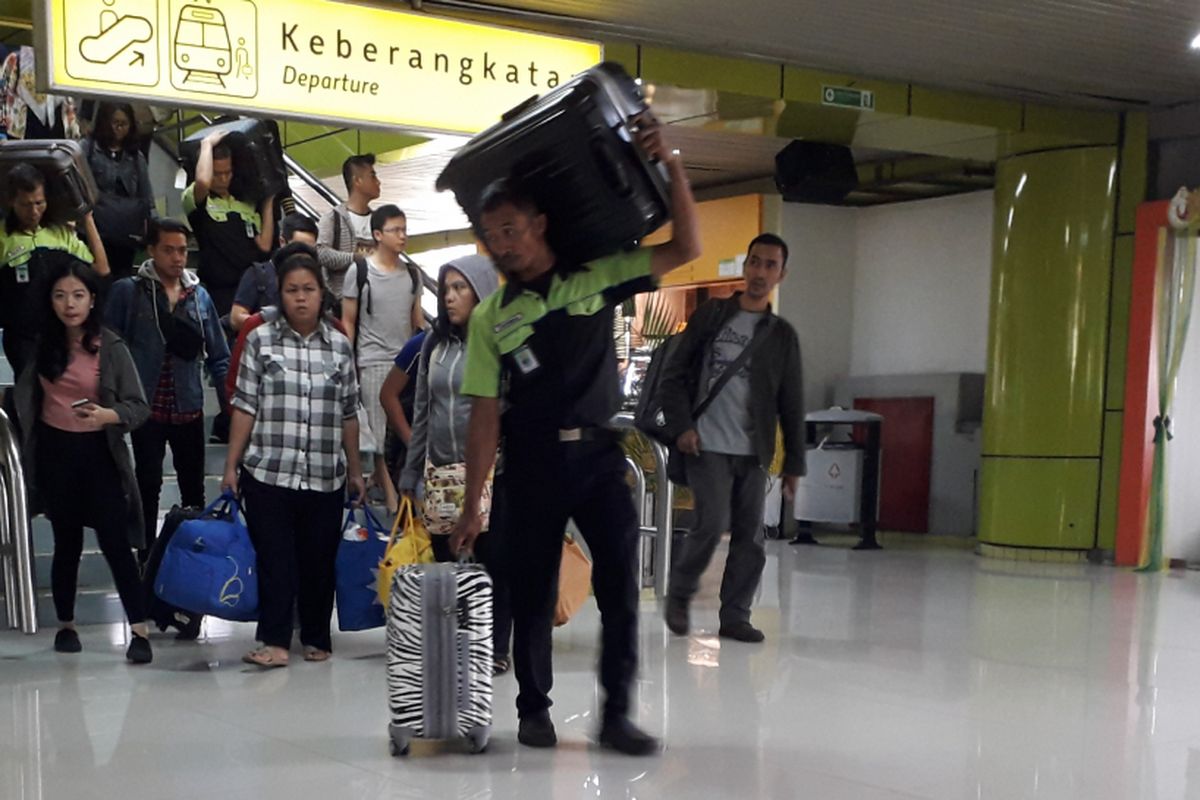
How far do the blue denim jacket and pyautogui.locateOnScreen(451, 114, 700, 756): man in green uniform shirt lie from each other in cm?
257

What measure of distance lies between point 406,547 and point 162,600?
1.15 meters

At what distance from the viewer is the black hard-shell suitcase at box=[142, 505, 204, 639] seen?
5.13 m

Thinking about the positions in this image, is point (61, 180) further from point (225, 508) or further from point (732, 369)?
point (732, 369)

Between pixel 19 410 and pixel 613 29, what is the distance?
4049mm

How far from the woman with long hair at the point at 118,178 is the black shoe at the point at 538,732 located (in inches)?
175

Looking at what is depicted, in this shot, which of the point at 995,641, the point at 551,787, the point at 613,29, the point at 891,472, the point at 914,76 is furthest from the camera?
the point at 891,472

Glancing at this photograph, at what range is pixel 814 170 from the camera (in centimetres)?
941

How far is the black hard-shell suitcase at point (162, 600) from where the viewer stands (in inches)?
202

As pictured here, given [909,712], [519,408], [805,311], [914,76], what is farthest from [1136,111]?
[519,408]

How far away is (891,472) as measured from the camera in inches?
471

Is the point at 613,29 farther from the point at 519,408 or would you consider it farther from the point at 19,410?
the point at 519,408

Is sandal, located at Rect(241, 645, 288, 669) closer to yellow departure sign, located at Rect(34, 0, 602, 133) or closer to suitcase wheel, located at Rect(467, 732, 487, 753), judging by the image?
suitcase wheel, located at Rect(467, 732, 487, 753)

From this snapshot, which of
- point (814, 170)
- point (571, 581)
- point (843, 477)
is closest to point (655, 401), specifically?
point (571, 581)

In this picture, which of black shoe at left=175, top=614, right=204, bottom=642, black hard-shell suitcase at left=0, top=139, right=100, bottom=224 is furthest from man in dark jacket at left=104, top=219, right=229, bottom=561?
black hard-shell suitcase at left=0, top=139, right=100, bottom=224
